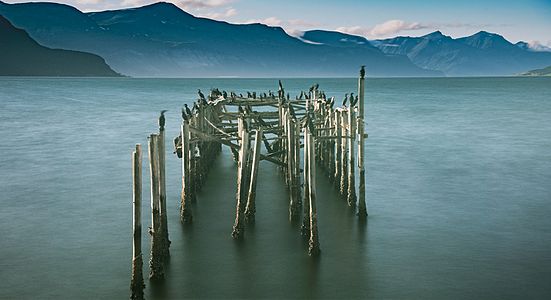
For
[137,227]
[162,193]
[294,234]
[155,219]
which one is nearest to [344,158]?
[294,234]

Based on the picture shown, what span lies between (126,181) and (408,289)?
1560 cm

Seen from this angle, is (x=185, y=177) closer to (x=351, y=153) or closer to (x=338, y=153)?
(x=351, y=153)

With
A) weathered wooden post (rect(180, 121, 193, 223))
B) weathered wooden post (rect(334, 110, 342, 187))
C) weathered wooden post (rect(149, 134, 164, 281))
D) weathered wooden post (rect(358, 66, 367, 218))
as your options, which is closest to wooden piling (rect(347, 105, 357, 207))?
weathered wooden post (rect(358, 66, 367, 218))

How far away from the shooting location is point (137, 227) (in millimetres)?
11742

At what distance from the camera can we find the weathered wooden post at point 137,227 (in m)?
11.5

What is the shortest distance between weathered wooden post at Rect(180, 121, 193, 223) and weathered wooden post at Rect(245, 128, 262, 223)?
5.58 feet

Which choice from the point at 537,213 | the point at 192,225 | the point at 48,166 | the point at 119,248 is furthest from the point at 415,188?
the point at 48,166

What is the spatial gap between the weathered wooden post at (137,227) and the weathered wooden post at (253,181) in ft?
12.6

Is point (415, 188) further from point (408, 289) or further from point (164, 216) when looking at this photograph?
point (164, 216)

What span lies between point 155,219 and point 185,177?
4038mm

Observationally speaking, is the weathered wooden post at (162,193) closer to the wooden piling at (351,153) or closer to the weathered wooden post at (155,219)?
the weathered wooden post at (155,219)

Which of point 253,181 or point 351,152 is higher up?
point 351,152

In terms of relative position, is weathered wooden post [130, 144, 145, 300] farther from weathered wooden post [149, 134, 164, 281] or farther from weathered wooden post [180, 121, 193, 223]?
weathered wooden post [180, 121, 193, 223]

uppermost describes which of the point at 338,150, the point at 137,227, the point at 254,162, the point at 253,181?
the point at 254,162
